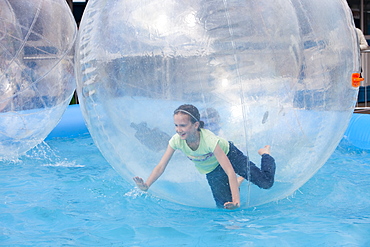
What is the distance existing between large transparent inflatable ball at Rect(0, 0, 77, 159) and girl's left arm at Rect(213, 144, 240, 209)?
2.20 meters

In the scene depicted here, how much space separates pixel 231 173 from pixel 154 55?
778 millimetres

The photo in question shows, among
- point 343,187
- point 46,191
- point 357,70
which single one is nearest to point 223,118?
point 357,70

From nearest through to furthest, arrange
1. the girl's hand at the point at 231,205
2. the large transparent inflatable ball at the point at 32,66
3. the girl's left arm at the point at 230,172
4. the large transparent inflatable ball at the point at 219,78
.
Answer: the large transparent inflatable ball at the point at 219,78 < the girl's left arm at the point at 230,172 < the girl's hand at the point at 231,205 < the large transparent inflatable ball at the point at 32,66

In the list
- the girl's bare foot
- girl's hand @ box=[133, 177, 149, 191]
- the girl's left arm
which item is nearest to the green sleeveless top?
the girl's left arm

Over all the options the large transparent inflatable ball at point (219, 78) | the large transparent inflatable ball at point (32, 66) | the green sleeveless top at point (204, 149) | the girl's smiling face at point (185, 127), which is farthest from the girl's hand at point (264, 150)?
the large transparent inflatable ball at point (32, 66)

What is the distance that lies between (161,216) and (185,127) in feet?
2.54

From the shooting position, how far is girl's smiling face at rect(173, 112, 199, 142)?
288cm

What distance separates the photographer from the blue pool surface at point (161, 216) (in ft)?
10.0

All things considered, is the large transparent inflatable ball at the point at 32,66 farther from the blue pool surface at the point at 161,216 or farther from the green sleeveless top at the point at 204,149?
the green sleeveless top at the point at 204,149

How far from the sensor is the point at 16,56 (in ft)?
14.8

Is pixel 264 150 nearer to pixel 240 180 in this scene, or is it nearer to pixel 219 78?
pixel 240 180

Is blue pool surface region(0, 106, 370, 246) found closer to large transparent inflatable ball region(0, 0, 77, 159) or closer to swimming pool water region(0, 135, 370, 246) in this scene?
swimming pool water region(0, 135, 370, 246)

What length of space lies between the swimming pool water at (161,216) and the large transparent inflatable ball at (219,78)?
190mm

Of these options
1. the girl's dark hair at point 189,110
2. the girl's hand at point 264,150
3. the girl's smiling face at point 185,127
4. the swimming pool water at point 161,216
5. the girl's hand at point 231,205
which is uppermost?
the girl's dark hair at point 189,110
